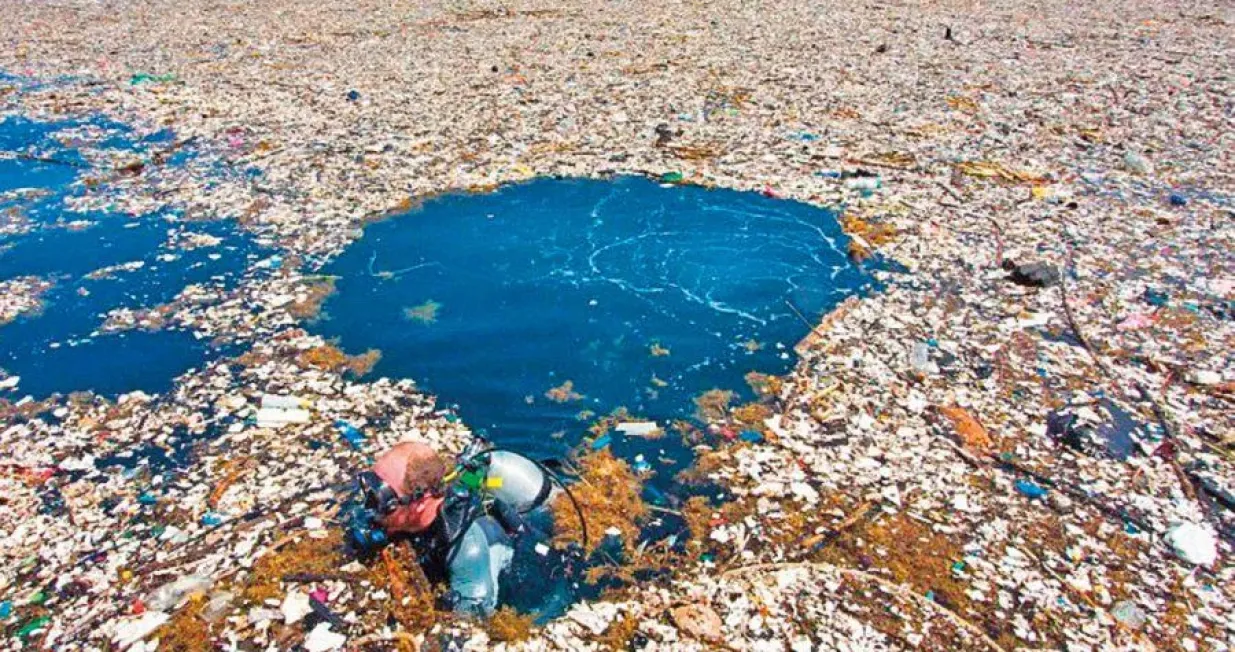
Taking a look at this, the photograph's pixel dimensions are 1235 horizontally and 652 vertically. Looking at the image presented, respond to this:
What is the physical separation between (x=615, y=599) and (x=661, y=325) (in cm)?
302

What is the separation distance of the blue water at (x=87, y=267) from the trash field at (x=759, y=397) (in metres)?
0.12

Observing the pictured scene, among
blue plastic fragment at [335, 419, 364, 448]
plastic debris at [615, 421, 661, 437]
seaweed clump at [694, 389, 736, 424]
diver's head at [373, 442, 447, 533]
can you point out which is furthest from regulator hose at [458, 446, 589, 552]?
seaweed clump at [694, 389, 736, 424]

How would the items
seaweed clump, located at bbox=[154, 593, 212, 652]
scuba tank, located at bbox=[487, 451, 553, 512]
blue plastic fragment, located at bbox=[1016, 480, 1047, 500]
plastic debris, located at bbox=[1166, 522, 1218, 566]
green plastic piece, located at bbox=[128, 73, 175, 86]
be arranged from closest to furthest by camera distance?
seaweed clump, located at bbox=[154, 593, 212, 652] < plastic debris, located at bbox=[1166, 522, 1218, 566] < scuba tank, located at bbox=[487, 451, 553, 512] < blue plastic fragment, located at bbox=[1016, 480, 1047, 500] < green plastic piece, located at bbox=[128, 73, 175, 86]

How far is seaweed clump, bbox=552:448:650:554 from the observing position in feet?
15.7

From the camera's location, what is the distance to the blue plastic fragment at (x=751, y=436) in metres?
5.48

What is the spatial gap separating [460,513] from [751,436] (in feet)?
7.05

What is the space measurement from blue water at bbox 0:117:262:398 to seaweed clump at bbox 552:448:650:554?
351 cm

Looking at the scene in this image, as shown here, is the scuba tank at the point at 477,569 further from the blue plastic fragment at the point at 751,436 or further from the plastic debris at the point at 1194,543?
the plastic debris at the point at 1194,543

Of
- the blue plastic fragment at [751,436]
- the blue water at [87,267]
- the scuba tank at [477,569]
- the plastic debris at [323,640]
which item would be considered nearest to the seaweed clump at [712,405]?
the blue plastic fragment at [751,436]

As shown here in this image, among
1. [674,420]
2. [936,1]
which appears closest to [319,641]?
[674,420]

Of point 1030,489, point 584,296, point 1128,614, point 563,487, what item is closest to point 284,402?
point 563,487

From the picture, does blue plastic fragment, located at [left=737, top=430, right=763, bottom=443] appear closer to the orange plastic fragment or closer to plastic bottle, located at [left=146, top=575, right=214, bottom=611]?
the orange plastic fragment

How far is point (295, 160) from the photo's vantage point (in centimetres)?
1024

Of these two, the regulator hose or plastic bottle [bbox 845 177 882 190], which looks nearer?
the regulator hose
